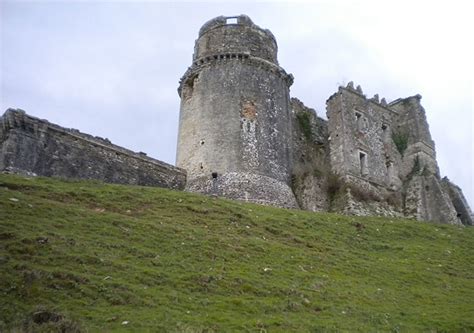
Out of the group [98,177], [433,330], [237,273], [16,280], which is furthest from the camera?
[98,177]

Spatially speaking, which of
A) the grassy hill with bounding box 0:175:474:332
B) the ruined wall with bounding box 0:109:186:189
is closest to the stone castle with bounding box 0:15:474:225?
the ruined wall with bounding box 0:109:186:189

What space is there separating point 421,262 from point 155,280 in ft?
37.2

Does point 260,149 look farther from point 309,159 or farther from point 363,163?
point 363,163

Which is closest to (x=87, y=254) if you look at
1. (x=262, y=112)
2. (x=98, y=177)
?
(x=98, y=177)

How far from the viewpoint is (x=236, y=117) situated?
100 feet

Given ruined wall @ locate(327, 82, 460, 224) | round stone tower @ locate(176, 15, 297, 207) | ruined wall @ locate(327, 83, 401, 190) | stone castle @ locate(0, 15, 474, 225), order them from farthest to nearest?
ruined wall @ locate(327, 83, 401, 190), ruined wall @ locate(327, 82, 460, 224), round stone tower @ locate(176, 15, 297, 207), stone castle @ locate(0, 15, 474, 225)

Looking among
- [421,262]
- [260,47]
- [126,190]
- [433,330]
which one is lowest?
[433,330]

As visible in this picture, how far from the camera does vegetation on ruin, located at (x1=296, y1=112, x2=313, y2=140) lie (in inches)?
1432

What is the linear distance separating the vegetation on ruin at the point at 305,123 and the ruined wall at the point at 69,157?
991 cm

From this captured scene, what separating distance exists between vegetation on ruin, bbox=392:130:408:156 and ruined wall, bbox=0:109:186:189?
16.5 m

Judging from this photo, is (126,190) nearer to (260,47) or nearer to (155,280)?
(155,280)

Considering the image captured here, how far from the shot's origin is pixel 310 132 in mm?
36469

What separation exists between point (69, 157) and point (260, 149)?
1010 cm

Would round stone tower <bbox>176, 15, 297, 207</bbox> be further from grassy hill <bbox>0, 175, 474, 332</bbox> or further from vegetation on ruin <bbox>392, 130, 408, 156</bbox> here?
vegetation on ruin <bbox>392, 130, 408, 156</bbox>
